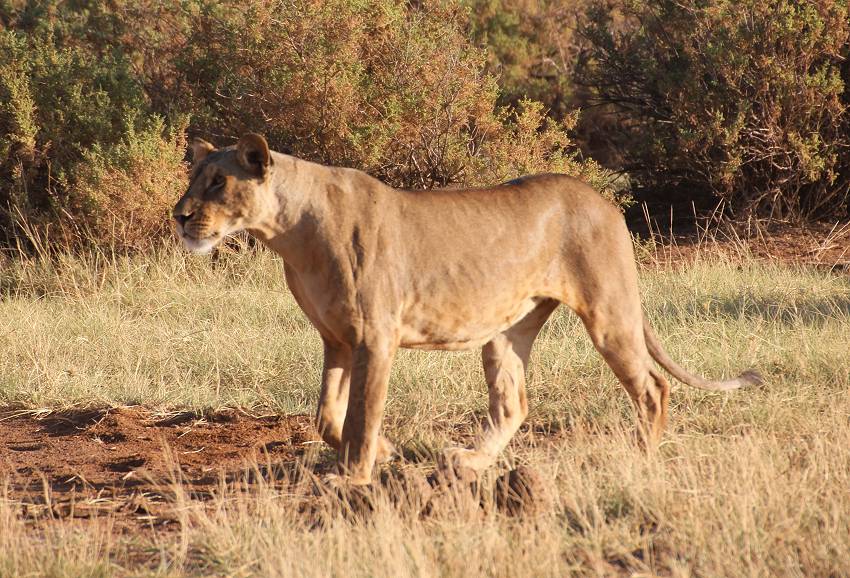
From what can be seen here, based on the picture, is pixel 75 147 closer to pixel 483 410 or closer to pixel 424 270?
pixel 483 410

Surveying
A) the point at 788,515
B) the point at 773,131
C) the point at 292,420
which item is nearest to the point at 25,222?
the point at 292,420

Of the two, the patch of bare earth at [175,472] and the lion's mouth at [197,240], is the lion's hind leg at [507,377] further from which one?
the lion's mouth at [197,240]

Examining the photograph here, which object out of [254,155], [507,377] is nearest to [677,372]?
[507,377]

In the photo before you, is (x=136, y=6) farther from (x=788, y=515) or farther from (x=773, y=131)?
(x=788, y=515)

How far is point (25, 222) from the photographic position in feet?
34.4

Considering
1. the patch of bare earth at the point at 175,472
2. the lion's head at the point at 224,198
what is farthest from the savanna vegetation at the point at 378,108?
the lion's head at the point at 224,198

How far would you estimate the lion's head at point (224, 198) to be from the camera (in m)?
4.81

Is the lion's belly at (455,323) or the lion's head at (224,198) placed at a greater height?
the lion's head at (224,198)

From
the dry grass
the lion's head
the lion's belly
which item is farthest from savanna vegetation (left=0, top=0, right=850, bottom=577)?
the lion's head

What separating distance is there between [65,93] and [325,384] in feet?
22.6

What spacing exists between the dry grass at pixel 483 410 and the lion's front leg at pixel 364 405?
26 cm

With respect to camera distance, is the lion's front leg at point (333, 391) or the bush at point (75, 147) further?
the bush at point (75, 147)

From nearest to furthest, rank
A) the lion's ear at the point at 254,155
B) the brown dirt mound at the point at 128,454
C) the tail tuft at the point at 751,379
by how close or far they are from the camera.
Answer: the lion's ear at the point at 254,155 → the brown dirt mound at the point at 128,454 → the tail tuft at the point at 751,379

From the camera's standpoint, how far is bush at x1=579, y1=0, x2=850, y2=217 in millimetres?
11234
